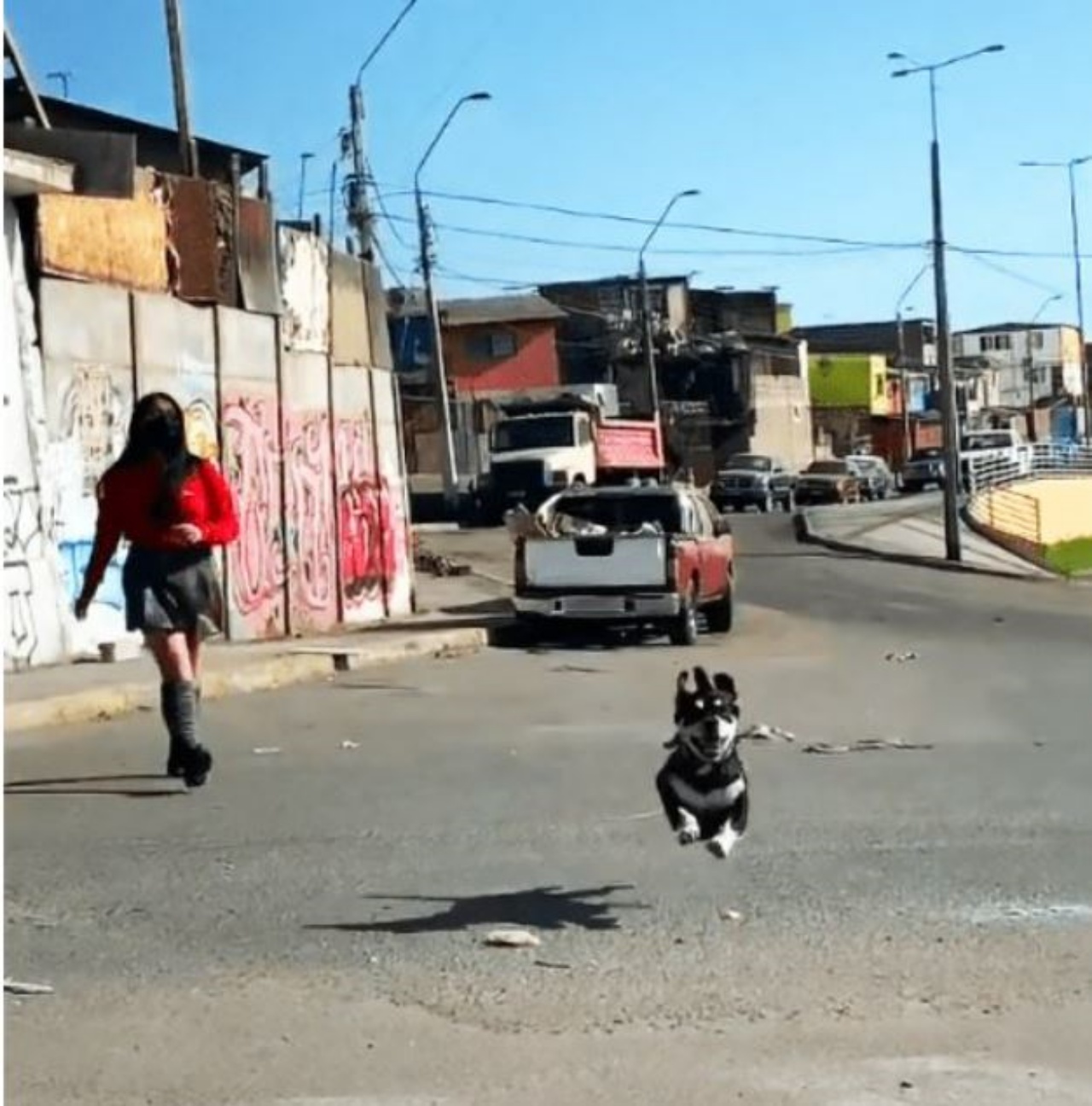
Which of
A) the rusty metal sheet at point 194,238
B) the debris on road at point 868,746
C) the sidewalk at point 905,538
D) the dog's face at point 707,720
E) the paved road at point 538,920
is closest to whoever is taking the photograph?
the paved road at point 538,920

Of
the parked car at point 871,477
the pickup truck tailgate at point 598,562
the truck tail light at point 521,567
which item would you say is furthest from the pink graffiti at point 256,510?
the parked car at point 871,477

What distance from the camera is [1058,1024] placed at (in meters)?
6.32

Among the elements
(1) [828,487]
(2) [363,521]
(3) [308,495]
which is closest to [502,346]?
(1) [828,487]

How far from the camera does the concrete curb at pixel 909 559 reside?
44594 mm

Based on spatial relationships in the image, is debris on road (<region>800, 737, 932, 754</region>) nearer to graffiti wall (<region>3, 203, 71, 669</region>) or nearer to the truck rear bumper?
graffiti wall (<region>3, 203, 71, 669</region>)

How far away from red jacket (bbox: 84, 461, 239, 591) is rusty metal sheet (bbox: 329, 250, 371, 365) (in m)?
13.9

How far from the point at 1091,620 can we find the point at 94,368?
55.2 feet

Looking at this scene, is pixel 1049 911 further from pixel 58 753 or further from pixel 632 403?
pixel 632 403

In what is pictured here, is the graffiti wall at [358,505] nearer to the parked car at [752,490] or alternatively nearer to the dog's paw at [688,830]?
the dog's paw at [688,830]

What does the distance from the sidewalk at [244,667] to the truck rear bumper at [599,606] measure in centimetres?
63

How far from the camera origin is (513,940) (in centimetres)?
738

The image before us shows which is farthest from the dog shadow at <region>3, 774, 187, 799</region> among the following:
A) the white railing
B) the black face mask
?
the white railing

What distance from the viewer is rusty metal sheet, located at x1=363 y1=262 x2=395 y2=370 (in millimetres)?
25969

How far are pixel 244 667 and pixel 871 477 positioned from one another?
63.6 meters
